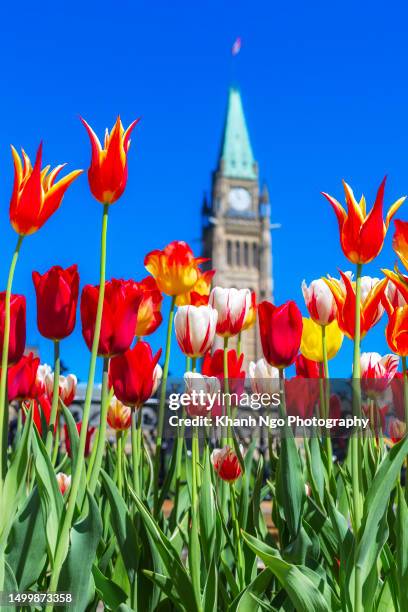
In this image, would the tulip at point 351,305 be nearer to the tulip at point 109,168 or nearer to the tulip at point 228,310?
the tulip at point 228,310

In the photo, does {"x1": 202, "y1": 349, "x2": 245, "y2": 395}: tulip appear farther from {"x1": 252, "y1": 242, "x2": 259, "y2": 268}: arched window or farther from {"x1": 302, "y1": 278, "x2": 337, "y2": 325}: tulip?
{"x1": 252, "y1": 242, "x2": 259, "y2": 268}: arched window

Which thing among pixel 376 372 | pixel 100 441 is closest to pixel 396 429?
pixel 376 372

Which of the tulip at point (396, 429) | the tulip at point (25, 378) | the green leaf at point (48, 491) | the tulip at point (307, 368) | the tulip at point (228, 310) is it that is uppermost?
the tulip at point (228, 310)

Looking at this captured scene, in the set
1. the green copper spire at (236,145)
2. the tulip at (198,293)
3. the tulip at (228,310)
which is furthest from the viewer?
the green copper spire at (236,145)

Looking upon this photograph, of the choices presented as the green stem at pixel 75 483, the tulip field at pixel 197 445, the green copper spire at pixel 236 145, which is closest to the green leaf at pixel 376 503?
the tulip field at pixel 197 445

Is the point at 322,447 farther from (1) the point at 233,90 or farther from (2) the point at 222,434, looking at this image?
(1) the point at 233,90

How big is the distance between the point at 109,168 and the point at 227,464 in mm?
531

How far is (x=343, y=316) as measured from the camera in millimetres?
946

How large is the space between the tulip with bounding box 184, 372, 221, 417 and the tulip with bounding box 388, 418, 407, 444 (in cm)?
38

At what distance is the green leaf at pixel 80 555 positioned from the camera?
0.83 m

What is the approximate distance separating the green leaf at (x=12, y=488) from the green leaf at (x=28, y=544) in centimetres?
10

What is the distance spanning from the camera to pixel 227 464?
3.67ft

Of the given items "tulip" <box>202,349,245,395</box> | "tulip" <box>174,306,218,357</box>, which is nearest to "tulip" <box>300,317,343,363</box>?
"tulip" <box>202,349,245,395</box>

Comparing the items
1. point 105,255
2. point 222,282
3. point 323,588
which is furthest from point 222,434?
point 222,282
